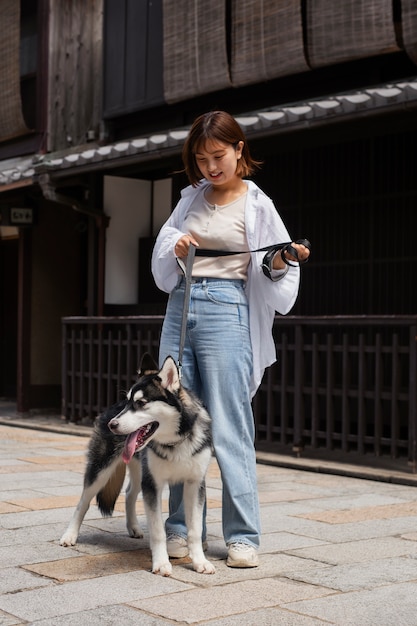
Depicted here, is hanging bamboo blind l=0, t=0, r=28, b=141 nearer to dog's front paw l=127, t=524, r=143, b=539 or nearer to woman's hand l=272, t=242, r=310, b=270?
dog's front paw l=127, t=524, r=143, b=539

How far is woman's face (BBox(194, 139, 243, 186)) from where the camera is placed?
486 centimetres

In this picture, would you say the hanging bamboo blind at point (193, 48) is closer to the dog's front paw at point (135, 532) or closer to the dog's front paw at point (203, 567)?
the dog's front paw at point (135, 532)

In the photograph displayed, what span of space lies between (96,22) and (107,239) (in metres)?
3.13

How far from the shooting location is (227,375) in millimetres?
4930

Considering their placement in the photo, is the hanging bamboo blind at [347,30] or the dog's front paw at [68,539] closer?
the dog's front paw at [68,539]

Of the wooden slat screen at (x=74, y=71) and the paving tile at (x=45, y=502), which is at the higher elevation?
the wooden slat screen at (x=74, y=71)

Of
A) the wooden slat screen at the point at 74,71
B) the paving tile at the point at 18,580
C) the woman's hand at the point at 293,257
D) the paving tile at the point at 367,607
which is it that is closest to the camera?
the paving tile at the point at 367,607

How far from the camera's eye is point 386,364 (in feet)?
31.2

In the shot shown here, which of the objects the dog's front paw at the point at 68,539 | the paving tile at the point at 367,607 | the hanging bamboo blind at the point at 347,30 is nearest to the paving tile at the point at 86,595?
the paving tile at the point at 367,607

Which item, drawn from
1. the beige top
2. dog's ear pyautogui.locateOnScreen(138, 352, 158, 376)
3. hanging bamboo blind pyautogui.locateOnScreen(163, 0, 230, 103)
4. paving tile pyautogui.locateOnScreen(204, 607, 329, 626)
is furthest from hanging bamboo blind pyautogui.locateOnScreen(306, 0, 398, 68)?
paving tile pyautogui.locateOnScreen(204, 607, 329, 626)

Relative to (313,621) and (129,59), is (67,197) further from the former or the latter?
(313,621)

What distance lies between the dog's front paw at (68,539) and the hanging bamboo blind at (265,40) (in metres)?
6.36

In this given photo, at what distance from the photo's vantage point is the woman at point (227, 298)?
4.89 meters

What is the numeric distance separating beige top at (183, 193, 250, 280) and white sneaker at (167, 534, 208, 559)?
135 cm
